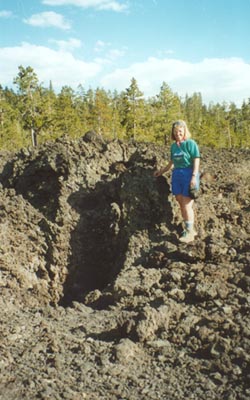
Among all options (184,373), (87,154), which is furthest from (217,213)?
(184,373)

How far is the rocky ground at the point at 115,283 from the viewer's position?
3.48 m

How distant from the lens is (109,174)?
746 cm

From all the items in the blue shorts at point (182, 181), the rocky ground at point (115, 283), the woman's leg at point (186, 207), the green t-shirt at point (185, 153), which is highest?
the green t-shirt at point (185, 153)

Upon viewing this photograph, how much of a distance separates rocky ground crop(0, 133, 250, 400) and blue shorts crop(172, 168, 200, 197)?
46 centimetres

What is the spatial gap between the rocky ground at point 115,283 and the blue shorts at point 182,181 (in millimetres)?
462

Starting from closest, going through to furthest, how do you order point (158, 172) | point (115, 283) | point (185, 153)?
1. point (115, 283)
2. point (185, 153)
3. point (158, 172)

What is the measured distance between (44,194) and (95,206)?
3.24 ft

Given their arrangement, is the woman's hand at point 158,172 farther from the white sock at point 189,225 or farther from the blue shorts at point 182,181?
the white sock at point 189,225

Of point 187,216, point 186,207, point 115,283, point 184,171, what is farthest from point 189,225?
point 115,283

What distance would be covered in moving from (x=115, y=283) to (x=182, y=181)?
5.92 feet

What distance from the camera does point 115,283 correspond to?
5.14m

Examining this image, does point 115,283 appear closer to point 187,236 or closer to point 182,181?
point 187,236

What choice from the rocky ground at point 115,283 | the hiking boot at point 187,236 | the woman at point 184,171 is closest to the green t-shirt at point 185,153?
the woman at point 184,171

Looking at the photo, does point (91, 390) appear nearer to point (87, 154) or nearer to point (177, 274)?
point (177, 274)
